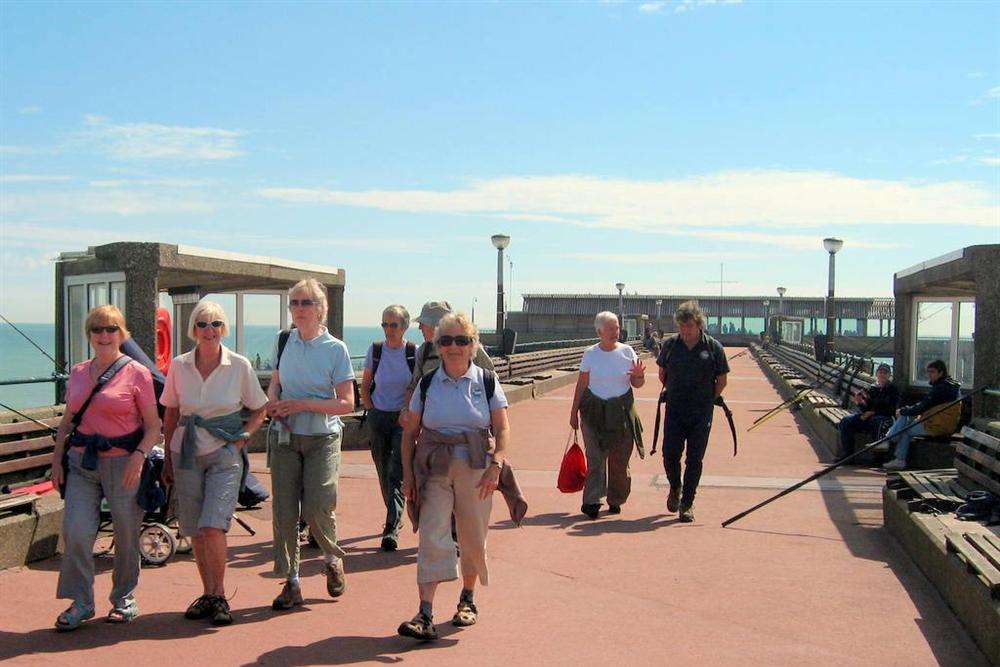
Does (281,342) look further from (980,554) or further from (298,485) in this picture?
(980,554)

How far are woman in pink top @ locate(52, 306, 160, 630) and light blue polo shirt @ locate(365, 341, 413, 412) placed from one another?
220cm

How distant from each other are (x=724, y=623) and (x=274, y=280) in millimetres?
9287

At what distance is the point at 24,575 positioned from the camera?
6562 mm

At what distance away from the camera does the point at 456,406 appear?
5.58 m

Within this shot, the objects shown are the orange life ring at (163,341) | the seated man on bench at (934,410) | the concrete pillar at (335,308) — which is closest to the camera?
the seated man on bench at (934,410)

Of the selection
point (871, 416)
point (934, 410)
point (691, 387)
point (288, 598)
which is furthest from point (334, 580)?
point (871, 416)

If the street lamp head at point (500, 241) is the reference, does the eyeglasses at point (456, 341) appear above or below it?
below

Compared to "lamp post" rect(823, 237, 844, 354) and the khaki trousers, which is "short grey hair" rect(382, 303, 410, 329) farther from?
"lamp post" rect(823, 237, 844, 354)

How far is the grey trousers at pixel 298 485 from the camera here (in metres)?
6.02

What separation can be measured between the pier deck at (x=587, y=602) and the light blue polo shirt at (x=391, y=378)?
3.40 feet

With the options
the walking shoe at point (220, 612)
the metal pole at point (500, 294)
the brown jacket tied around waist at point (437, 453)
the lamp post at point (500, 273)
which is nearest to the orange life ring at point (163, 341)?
the walking shoe at point (220, 612)

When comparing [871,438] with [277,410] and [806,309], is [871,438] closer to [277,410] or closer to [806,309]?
[277,410]

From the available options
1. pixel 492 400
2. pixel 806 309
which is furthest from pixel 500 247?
pixel 806 309

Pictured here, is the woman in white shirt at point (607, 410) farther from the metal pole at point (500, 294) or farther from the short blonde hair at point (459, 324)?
the metal pole at point (500, 294)
